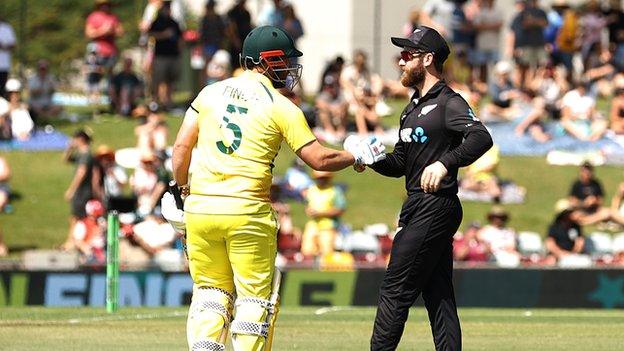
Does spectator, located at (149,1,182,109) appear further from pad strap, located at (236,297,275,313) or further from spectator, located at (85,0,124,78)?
pad strap, located at (236,297,275,313)

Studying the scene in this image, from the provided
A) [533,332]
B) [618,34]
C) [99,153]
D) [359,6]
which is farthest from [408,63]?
[359,6]

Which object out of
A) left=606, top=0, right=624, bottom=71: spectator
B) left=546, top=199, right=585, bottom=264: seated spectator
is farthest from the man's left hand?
left=606, top=0, right=624, bottom=71: spectator

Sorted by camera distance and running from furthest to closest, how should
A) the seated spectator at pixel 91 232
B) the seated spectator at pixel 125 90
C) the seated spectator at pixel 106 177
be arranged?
the seated spectator at pixel 125 90
the seated spectator at pixel 106 177
the seated spectator at pixel 91 232

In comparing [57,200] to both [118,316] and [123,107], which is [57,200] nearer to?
[123,107]

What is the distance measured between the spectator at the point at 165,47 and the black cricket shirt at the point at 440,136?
50.5ft

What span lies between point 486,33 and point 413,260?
17.6m

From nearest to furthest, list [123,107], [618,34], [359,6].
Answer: [123,107] → [618,34] → [359,6]

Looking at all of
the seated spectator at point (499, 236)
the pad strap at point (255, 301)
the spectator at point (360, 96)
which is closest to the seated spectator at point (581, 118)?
the spectator at point (360, 96)

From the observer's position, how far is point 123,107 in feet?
84.0

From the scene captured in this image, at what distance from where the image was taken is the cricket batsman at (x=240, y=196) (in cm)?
848

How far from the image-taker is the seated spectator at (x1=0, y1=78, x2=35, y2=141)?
23.7 meters

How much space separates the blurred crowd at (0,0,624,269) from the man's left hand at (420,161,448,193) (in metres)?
9.20

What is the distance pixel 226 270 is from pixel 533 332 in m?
4.99

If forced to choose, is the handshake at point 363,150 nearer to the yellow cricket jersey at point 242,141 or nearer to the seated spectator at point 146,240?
the yellow cricket jersey at point 242,141
